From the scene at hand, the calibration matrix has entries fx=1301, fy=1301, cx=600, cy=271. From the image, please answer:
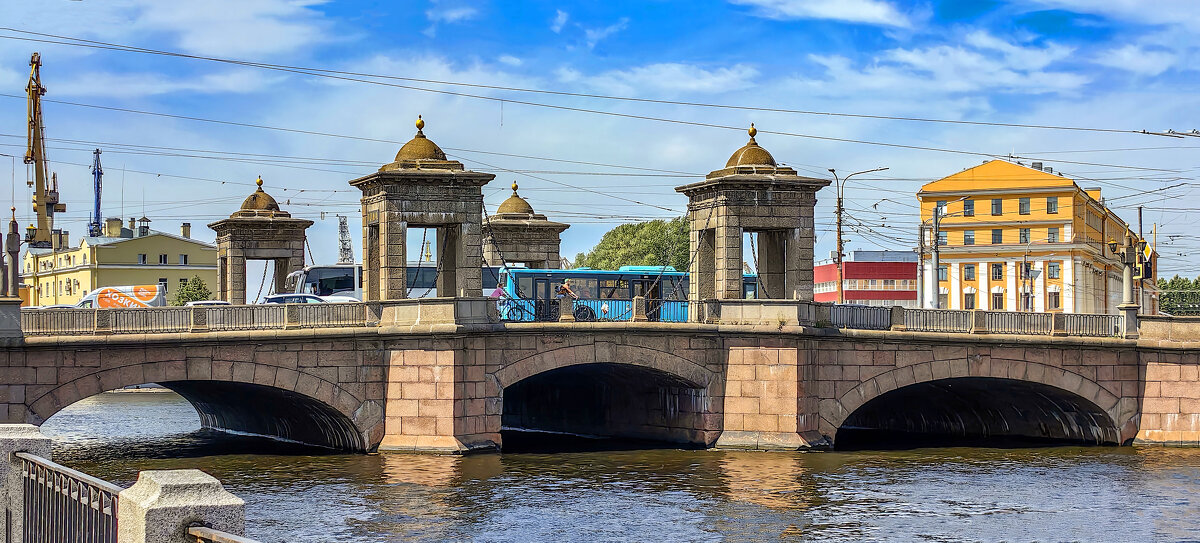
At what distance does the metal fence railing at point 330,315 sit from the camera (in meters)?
33.9

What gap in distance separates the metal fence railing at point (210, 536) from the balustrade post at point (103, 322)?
25.1m

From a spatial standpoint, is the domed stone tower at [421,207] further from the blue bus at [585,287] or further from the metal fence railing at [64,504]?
the metal fence railing at [64,504]

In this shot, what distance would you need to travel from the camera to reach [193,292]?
9200 cm

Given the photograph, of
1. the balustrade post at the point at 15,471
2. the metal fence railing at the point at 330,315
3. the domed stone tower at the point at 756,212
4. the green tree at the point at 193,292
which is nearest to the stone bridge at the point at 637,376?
the metal fence railing at the point at 330,315

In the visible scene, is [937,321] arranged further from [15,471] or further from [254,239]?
[15,471]

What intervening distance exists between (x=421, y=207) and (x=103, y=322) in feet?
28.8

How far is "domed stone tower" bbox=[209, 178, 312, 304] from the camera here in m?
48.5

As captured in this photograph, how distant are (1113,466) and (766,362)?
31.1 ft

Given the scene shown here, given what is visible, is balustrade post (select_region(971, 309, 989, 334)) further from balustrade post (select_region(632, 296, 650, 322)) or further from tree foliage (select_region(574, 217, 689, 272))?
tree foliage (select_region(574, 217, 689, 272))

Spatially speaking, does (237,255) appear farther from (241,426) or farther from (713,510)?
(713,510)

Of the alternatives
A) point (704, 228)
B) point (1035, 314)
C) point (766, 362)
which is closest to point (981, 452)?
point (1035, 314)

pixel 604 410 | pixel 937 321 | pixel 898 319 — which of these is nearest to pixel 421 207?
pixel 604 410

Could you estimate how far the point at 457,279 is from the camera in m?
36.1

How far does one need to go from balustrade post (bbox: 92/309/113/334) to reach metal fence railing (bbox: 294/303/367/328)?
15.0 feet
